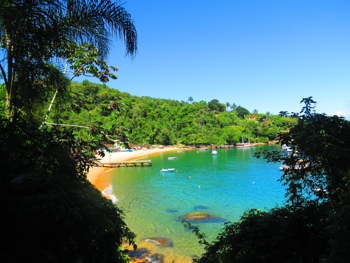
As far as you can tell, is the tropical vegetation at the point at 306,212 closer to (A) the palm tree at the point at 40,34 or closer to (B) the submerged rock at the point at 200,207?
(A) the palm tree at the point at 40,34

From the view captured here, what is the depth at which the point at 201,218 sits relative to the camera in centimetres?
1573

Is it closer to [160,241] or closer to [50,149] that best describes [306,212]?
[50,149]

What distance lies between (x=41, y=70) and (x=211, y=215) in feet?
50.7

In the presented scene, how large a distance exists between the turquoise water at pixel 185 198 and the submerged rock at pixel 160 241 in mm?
298

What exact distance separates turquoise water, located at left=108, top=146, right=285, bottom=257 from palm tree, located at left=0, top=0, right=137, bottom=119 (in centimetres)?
586

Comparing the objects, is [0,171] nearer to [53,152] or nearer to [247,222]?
[53,152]

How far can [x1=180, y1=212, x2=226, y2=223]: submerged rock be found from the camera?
15266 millimetres

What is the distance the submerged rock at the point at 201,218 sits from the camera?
15266 millimetres

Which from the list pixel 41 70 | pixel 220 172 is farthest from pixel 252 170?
pixel 41 70

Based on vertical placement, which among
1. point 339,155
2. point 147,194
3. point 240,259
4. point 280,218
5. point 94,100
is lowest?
point 147,194

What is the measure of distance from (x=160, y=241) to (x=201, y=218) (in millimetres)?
4320

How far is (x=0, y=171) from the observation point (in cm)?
211

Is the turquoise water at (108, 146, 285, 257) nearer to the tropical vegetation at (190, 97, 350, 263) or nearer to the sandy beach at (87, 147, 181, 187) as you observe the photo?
the sandy beach at (87, 147, 181, 187)

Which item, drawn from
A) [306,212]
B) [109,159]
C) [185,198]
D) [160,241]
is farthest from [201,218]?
[109,159]
